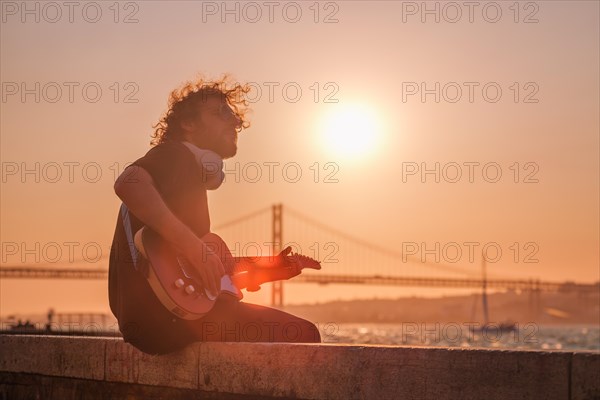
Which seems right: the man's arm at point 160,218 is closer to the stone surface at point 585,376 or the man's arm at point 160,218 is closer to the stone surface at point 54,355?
the stone surface at point 54,355

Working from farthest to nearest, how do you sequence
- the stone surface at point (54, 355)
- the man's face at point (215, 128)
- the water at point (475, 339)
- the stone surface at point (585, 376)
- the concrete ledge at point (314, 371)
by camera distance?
the water at point (475, 339) < the stone surface at point (54, 355) < the man's face at point (215, 128) < the concrete ledge at point (314, 371) < the stone surface at point (585, 376)

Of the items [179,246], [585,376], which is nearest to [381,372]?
[585,376]

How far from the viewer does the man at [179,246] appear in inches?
146

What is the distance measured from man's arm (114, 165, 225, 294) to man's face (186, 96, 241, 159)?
447 mm

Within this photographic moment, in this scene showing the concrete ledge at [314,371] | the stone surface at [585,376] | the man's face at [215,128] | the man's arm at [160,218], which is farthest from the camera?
the man's face at [215,128]

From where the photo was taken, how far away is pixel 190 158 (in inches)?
156

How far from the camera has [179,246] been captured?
12.1ft

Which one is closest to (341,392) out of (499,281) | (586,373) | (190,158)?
(586,373)

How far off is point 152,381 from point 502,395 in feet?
5.80

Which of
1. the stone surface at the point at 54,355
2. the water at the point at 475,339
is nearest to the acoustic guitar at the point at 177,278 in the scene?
the stone surface at the point at 54,355

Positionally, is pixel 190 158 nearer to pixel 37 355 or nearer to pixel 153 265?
pixel 153 265

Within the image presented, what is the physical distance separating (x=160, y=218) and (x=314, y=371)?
82 cm

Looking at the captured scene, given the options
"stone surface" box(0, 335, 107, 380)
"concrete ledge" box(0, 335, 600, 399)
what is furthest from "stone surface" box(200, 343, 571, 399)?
"stone surface" box(0, 335, 107, 380)

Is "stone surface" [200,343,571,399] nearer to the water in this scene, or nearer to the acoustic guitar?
the acoustic guitar
